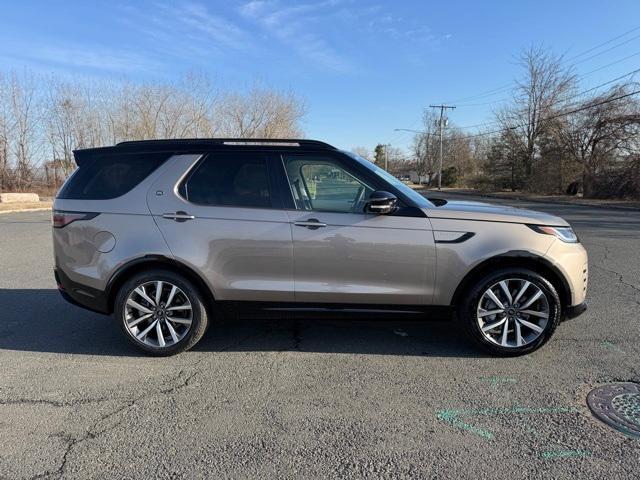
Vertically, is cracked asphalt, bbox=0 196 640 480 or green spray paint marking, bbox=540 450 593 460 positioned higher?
cracked asphalt, bbox=0 196 640 480

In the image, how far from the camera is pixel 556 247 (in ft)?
13.1

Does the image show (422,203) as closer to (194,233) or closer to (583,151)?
(194,233)

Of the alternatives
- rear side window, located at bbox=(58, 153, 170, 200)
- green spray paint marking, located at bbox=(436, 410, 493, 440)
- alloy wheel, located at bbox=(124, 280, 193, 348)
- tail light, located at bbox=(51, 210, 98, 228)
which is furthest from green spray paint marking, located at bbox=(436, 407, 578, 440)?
tail light, located at bbox=(51, 210, 98, 228)

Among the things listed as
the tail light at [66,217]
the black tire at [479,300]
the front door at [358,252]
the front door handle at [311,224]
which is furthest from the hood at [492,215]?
the tail light at [66,217]

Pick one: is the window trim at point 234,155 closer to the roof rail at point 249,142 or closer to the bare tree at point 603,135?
the roof rail at point 249,142

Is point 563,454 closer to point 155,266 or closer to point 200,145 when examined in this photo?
point 155,266

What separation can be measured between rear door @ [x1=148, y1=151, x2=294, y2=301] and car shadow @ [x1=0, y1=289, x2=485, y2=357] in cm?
46

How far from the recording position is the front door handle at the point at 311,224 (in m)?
3.98

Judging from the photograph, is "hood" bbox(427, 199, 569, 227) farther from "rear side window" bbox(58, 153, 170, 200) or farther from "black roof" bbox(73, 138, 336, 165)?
"rear side window" bbox(58, 153, 170, 200)

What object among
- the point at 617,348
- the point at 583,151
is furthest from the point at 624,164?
the point at 617,348

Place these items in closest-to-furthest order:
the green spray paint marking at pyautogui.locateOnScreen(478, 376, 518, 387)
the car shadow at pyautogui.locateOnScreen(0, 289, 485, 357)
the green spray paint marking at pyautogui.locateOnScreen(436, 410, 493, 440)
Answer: the green spray paint marking at pyautogui.locateOnScreen(436, 410, 493, 440), the green spray paint marking at pyautogui.locateOnScreen(478, 376, 518, 387), the car shadow at pyautogui.locateOnScreen(0, 289, 485, 357)

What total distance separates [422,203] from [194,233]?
2058 mm

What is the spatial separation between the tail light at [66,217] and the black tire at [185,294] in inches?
26.9

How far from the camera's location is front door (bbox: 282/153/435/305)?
3959 mm
